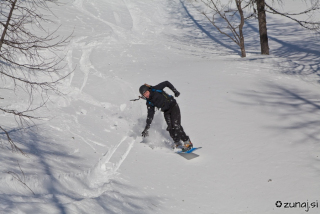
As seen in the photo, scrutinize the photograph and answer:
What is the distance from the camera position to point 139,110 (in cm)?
951

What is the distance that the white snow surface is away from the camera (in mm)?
5172

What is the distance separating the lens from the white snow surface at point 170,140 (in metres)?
5.17

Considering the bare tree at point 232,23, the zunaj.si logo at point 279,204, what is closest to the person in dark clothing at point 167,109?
the zunaj.si logo at point 279,204

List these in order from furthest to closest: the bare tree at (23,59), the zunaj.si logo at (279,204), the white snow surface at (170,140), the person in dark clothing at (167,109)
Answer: the person in dark clothing at (167,109) → the white snow surface at (170,140) → the zunaj.si logo at (279,204) → the bare tree at (23,59)

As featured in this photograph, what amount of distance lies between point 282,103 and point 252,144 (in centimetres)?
234

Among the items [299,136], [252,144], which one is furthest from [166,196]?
→ [299,136]

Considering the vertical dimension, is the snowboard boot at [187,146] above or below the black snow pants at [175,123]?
below

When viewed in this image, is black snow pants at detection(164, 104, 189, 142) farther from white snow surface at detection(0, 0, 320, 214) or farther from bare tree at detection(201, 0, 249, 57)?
bare tree at detection(201, 0, 249, 57)

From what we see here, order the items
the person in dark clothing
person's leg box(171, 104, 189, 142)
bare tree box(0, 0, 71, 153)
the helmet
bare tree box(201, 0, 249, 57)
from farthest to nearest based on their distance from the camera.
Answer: bare tree box(201, 0, 249, 57)
person's leg box(171, 104, 189, 142)
the person in dark clothing
the helmet
bare tree box(0, 0, 71, 153)

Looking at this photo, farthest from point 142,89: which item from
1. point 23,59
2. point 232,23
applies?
point 232,23

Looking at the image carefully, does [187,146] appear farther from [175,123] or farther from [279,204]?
[279,204]

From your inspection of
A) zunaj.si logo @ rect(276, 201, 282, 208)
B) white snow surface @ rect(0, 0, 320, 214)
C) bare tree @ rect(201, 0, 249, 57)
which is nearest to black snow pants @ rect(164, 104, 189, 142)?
white snow surface @ rect(0, 0, 320, 214)

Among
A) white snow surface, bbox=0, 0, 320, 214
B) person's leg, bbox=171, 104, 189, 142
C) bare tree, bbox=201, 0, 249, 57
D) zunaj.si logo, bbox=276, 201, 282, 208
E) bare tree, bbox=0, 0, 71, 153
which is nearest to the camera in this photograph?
bare tree, bbox=0, 0, 71, 153

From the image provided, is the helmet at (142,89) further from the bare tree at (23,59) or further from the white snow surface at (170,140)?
the bare tree at (23,59)
